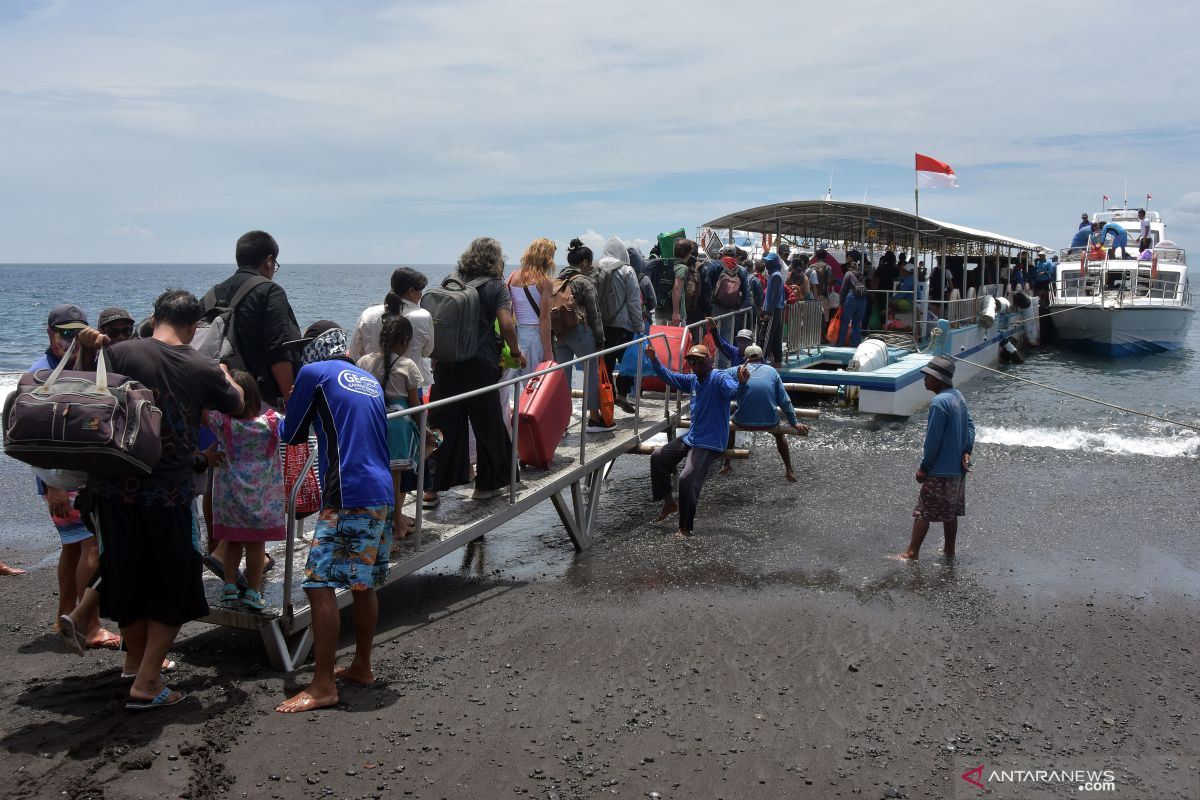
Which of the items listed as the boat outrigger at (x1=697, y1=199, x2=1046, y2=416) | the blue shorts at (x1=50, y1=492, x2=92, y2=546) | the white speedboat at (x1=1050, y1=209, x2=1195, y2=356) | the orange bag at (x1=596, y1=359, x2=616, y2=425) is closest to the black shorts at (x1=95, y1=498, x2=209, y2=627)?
the blue shorts at (x1=50, y1=492, x2=92, y2=546)

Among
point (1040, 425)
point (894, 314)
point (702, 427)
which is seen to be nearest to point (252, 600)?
point (702, 427)

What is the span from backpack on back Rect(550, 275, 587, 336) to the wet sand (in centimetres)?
194

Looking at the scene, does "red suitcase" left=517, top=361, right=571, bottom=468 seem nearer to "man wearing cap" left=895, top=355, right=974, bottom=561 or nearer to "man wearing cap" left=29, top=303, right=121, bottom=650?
"man wearing cap" left=895, top=355, right=974, bottom=561

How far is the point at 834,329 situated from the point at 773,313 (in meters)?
3.88

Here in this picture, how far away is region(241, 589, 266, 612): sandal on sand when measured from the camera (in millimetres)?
4883

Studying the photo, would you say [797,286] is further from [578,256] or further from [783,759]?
[783,759]

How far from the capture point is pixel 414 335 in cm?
581

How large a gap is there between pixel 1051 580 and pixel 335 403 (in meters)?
5.65

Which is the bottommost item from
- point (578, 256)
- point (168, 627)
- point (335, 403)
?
point (168, 627)

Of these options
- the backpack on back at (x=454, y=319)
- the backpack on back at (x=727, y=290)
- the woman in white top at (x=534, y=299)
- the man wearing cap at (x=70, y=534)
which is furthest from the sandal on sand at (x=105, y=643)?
the backpack on back at (x=727, y=290)

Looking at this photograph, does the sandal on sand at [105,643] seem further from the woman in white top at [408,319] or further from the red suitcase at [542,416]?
the red suitcase at [542,416]

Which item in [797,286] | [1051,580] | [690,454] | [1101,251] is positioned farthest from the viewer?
[1101,251]

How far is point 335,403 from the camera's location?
431 centimetres

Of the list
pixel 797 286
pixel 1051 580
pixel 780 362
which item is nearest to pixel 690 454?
pixel 1051 580
